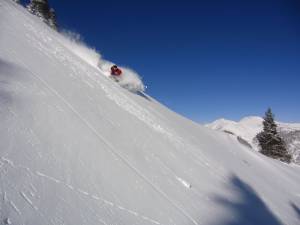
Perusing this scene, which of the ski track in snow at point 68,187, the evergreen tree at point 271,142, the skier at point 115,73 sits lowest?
the ski track in snow at point 68,187

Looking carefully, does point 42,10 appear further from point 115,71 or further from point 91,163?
point 91,163

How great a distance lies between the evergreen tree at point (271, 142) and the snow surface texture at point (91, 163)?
2322 centimetres

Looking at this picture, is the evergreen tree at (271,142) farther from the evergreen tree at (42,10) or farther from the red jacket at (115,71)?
the evergreen tree at (42,10)

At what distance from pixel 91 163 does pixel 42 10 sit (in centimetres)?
3449

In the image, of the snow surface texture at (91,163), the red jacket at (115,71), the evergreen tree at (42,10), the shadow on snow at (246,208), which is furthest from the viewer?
the evergreen tree at (42,10)

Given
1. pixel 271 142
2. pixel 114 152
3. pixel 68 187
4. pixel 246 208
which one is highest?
pixel 271 142

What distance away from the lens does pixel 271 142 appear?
112 feet

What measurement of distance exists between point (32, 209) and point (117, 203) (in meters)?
1.60

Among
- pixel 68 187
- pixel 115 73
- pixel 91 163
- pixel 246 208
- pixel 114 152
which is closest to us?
pixel 68 187

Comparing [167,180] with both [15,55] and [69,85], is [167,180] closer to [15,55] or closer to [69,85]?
[69,85]

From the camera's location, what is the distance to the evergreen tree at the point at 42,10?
108ft

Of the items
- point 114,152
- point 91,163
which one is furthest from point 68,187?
point 114,152

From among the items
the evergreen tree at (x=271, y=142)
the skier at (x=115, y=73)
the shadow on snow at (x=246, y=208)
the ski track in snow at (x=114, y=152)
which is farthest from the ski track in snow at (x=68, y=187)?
the evergreen tree at (x=271, y=142)

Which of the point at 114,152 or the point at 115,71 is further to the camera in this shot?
the point at 115,71
